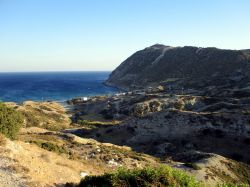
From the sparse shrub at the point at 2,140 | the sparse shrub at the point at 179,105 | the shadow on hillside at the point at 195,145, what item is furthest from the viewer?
the sparse shrub at the point at 179,105

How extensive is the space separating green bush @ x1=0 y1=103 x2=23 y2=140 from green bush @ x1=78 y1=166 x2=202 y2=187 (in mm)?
11662

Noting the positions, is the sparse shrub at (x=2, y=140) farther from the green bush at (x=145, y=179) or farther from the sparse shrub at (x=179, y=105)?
the sparse shrub at (x=179, y=105)

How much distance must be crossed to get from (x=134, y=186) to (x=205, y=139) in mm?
46911

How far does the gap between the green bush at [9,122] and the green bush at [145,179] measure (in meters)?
11.7

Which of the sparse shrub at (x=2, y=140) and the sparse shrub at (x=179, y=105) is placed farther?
the sparse shrub at (x=179, y=105)

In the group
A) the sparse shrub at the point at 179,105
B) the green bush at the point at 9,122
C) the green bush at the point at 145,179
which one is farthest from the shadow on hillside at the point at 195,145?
the sparse shrub at the point at 179,105

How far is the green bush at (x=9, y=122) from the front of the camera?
1176 inches

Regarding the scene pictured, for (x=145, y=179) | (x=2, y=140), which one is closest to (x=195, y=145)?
(x=2, y=140)

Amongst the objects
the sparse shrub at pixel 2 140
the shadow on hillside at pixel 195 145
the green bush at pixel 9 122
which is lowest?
the shadow on hillside at pixel 195 145

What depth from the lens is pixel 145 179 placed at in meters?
20.6

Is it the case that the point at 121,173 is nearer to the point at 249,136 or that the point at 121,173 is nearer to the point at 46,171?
the point at 46,171

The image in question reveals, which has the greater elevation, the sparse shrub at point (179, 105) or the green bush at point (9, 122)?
the green bush at point (9, 122)

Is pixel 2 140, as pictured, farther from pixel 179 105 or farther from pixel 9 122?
pixel 179 105

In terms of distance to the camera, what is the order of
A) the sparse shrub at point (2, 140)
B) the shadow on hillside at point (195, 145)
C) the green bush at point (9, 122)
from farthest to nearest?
the shadow on hillside at point (195, 145) → the green bush at point (9, 122) → the sparse shrub at point (2, 140)
